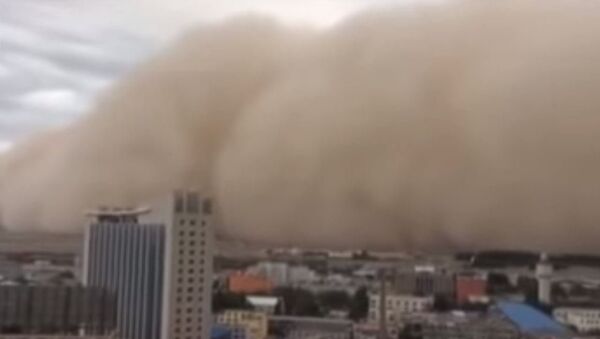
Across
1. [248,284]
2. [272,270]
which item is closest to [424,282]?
[248,284]

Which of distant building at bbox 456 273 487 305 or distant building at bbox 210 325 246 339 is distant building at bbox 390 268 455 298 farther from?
distant building at bbox 210 325 246 339

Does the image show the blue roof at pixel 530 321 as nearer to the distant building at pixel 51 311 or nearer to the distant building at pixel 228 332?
the distant building at pixel 228 332

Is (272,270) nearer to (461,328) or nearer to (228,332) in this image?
(461,328)

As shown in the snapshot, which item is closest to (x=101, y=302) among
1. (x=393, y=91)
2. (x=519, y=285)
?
(x=393, y=91)

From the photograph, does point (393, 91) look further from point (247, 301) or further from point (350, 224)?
point (247, 301)

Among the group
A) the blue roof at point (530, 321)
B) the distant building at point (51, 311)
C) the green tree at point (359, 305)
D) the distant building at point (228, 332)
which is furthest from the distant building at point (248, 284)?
the distant building at point (51, 311)
